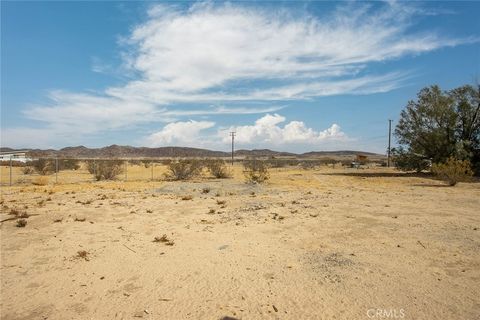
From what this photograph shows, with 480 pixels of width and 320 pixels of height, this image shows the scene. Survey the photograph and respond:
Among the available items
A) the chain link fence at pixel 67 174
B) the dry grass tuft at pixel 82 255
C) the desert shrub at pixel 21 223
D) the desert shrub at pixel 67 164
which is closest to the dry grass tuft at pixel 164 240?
the dry grass tuft at pixel 82 255

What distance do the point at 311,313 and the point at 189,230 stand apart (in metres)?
5.99

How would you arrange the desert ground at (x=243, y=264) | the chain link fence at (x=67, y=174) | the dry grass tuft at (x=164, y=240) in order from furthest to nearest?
the chain link fence at (x=67, y=174), the dry grass tuft at (x=164, y=240), the desert ground at (x=243, y=264)

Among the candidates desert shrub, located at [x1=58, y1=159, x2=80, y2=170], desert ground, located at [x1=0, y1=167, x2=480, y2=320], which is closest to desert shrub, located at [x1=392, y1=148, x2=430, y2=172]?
desert ground, located at [x1=0, y1=167, x2=480, y2=320]

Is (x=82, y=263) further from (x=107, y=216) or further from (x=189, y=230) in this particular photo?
(x=107, y=216)

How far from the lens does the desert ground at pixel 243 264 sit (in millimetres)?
5902

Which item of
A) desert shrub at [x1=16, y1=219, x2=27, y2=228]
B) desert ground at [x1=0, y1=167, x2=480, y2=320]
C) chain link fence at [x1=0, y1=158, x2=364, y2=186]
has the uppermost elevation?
chain link fence at [x1=0, y1=158, x2=364, y2=186]

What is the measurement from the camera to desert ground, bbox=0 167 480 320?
590 cm

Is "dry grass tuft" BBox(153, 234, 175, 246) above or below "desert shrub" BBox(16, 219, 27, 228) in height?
below

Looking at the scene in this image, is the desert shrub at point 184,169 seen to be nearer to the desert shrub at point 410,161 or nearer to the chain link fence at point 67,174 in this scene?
the chain link fence at point 67,174

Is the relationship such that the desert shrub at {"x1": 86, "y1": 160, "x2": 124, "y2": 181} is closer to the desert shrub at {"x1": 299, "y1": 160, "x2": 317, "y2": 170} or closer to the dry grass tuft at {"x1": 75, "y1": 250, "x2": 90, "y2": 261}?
the dry grass tuft at {"x1": 75, "y1": 250, "x2": 90, "y2": 261}

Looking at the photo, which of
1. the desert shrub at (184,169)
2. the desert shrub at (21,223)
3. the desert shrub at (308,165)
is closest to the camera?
the desert shrub at (21,223)

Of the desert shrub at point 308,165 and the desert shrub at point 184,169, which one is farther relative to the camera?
the desert shrub at point 308,165

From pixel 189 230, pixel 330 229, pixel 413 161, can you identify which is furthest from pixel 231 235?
pixel 413 161

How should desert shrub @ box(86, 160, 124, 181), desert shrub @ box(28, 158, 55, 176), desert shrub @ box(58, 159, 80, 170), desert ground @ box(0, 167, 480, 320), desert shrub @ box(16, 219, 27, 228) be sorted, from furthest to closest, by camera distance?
desert shrub @ box(58, 159, 80, 170), desert shrub @ box(28, 158, 55, 176), desert shrub @ box(86, 160, 124, 181), desert shrub @ box(16, 219, 27, 228), desert ground @ box(0, 167, 480, 320)
